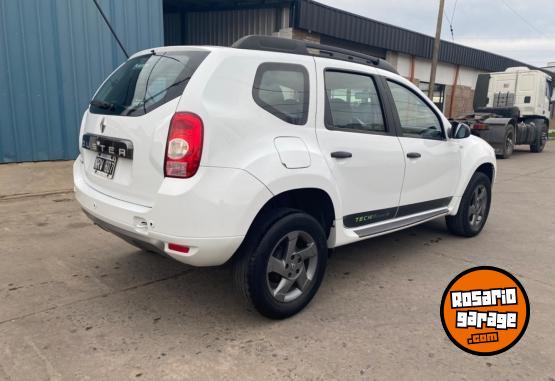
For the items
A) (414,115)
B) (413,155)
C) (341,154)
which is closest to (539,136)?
(414,115)

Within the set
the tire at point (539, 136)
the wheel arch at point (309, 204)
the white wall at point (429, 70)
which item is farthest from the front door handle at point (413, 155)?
the white wall at point (429, 70)

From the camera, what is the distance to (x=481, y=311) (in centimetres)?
235

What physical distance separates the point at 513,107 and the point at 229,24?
9.44 m

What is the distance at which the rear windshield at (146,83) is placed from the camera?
2635mm

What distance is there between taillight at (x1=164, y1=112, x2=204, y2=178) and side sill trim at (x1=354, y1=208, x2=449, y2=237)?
1.51m

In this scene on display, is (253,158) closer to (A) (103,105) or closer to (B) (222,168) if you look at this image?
(B) (222,168)

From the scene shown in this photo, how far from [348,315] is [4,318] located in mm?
2317

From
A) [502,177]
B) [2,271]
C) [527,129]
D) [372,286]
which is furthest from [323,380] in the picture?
[527,129]

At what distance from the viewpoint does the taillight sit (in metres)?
2.45

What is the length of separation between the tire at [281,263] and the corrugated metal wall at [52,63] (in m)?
6.85

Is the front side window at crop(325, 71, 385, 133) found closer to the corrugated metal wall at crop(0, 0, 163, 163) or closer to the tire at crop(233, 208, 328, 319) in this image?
the tire at crop(233, 208, 328, 319)

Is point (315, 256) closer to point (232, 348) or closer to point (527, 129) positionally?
point (232, 348)

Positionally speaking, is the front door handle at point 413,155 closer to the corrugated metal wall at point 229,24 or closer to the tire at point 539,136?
the corrugated metal wall at point 229,24

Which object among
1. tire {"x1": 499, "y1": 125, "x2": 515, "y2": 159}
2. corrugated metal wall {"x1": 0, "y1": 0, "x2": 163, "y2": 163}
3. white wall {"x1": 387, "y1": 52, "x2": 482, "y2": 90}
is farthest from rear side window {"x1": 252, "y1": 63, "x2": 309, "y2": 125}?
white wall {"x1": 387, "y1": 52, "x2": 482, "y2": 90}
